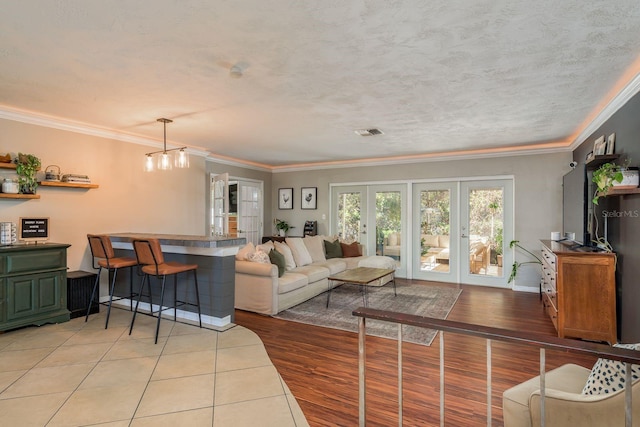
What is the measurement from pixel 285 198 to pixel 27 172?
501 cm

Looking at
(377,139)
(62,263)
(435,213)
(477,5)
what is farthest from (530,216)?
(62,263)

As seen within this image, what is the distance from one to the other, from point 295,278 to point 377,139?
243 centimetres

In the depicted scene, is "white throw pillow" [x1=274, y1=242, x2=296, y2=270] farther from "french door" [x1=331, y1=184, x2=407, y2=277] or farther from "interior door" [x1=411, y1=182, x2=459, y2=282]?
"interior door" [x1=411, y1=182, x2=459, y2=282]

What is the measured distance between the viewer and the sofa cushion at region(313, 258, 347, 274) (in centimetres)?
580

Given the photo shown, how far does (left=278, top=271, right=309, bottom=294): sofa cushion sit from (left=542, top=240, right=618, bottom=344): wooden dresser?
9.85 feet

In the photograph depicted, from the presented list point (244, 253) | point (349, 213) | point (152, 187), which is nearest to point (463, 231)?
point (349, 213)

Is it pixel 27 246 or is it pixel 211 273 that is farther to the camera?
pixel 211 273

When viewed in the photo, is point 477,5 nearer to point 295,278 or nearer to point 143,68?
point 143,68

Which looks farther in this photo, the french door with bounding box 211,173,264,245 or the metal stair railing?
the french door with bounding box 211,173,264,245

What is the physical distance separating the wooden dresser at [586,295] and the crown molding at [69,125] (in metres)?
5.62

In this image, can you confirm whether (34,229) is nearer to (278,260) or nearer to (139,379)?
(139,379)

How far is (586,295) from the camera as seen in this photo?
3.44 m

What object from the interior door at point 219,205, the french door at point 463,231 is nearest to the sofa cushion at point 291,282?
the interior door at point 219,205

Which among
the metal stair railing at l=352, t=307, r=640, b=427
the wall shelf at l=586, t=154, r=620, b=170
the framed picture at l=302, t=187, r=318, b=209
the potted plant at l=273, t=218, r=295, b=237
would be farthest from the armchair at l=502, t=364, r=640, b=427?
the potted plant at l=273, t=218, r=295, b=237
